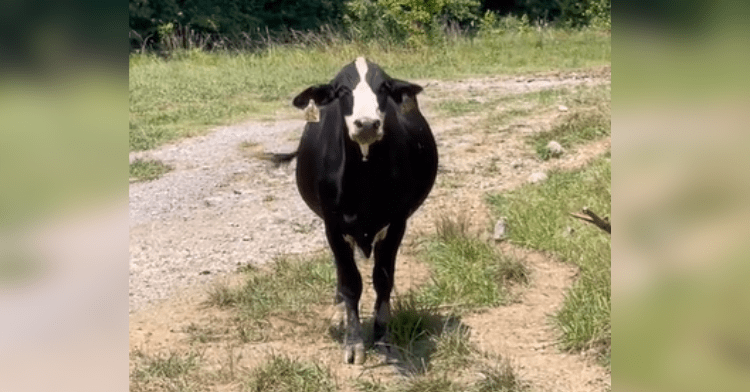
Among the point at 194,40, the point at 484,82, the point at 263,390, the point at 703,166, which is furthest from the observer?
the point at 194,40

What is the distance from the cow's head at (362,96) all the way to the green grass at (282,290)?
4.74 ft

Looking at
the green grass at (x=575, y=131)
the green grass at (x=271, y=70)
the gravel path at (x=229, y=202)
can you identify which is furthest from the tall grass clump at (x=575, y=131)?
the green grass at (x=271, y=70)

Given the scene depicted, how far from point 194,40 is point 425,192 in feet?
67.3

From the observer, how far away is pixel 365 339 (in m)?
5.12

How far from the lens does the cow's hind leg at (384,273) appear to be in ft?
15.9

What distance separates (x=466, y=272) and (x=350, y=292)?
1.27 m

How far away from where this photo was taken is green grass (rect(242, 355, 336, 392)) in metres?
4.34

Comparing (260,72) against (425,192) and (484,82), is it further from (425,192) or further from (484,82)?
(425,192)

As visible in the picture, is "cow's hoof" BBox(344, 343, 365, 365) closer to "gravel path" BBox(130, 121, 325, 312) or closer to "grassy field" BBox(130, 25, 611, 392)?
"grassy field" BBox(130, 25, 611, 392)

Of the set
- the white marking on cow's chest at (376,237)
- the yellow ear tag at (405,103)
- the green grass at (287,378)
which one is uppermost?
the yellow ear tag at (405,103)

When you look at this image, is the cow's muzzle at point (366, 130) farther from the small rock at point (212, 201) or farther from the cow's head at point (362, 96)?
the small rock at point (212, 201)

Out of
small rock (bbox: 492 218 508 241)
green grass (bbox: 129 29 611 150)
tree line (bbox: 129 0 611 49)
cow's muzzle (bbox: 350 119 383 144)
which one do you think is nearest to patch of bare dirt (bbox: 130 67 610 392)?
small rock (bbox: 492 218 508 241)

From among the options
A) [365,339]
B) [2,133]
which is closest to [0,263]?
[2,133]

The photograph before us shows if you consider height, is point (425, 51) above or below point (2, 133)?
below
